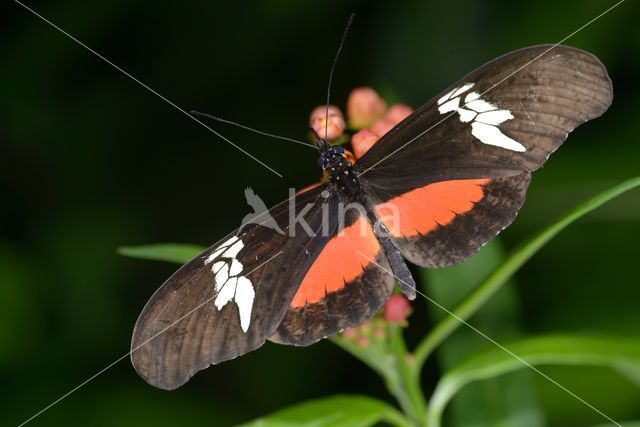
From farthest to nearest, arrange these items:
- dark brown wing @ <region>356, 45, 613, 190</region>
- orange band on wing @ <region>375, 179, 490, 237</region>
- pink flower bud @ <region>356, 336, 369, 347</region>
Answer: pink flower bud @ <region>356, 336, 369, 347</region> → orange band on wing @ <region>375, 179, 490, 237</region> → dark brown wing @ <region>356, 45, 613, 190</region>

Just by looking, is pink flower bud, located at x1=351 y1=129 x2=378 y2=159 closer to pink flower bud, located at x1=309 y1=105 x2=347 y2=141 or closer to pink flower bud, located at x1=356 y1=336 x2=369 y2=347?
pink flower bud, located at x1=309 y1=105 x2=347 y2=141

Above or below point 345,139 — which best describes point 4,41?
above

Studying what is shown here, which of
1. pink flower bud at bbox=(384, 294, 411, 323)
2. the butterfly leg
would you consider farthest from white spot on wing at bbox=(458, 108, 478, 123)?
pink flower bud at bbox=(384, 294, 411, 323)

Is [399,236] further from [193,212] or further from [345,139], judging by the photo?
[193,212]

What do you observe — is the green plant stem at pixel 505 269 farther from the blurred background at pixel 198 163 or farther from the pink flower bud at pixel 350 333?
the blurred background at pixel 198 163

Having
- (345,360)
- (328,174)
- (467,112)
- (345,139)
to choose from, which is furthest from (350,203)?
(345,360)

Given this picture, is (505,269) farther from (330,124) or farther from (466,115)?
(330,124)

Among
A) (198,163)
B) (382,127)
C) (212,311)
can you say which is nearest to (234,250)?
(212,311)
